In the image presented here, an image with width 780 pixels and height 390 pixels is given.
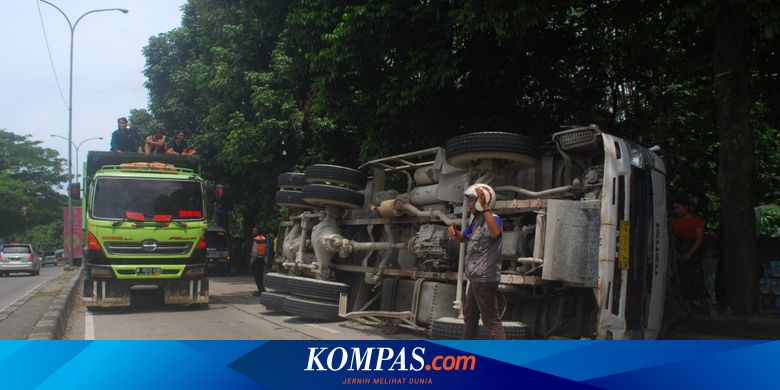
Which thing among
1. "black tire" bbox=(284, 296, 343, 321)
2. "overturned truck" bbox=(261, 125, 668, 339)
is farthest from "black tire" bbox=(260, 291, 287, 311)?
"black tire" bbox=(284, 296, 343, 321)

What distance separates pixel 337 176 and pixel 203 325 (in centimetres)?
295

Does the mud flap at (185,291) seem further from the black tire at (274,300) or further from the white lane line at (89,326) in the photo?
the black tire at (274,300)

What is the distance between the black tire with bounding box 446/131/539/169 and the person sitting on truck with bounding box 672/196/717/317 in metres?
2.72

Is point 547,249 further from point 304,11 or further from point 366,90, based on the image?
point 304,11

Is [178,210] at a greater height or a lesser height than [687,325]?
greater

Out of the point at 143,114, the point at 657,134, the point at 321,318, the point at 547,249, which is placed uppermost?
the point at 143,114

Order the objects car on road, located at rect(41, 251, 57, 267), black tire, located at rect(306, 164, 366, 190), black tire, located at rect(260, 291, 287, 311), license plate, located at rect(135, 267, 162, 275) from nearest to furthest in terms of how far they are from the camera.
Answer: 1. black tire, located at rect(306, 164, 366, 190)
2. black tire, located at rect(260, 291, 287, 311)
3. license plate, located at rect(135, 267, 162, 275)
4. car on road, located at rect(41, 251, 57, 267)

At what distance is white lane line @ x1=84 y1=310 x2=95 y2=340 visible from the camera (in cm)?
902

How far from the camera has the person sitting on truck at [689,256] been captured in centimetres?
888

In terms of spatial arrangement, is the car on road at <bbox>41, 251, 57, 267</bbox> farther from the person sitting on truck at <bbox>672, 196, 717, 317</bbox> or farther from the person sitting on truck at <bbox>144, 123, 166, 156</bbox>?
the person sitting on truck at <bbox>672, 196, 717, 317</bbox>

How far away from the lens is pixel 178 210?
11992mm

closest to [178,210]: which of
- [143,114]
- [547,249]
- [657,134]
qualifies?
[547,249]

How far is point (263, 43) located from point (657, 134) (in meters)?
11.8

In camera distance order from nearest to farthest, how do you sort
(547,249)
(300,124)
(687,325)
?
1. (547,249)
2. (687,325)
3. (300,124)
